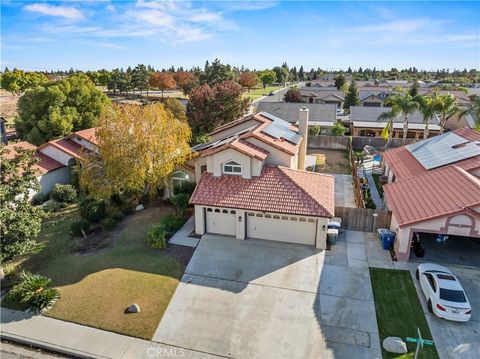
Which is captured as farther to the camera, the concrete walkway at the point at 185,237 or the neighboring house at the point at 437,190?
the concrete walkway at the point at 185,237

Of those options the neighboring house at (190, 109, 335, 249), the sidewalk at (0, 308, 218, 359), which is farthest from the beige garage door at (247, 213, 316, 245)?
the sidewalk at (0, 308, 218, 359)

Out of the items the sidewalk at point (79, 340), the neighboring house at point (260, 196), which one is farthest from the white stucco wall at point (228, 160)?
the sidewalk at point (79, 340)

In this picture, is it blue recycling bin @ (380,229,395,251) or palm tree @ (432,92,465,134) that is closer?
blue recycling bin @ (380,229,395,251)

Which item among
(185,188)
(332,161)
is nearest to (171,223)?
(185,188)

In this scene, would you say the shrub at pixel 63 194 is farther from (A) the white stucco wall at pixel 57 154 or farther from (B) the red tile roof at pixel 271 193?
(B) the red tile roof at pixel 271 193

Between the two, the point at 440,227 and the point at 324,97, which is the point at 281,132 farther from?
the point at 324,97

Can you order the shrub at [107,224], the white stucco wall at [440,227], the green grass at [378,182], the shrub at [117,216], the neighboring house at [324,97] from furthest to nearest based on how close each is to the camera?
the neighboring house at [324,97], the green grass at [378,182], the shrub at [117,216], the shrub at [107,224], the white stucco wall at [440,227]

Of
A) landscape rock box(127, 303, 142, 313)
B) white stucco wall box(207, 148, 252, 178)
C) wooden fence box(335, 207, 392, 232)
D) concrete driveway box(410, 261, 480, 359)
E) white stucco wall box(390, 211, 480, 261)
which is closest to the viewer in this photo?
concrete driveway box(410, 261, 480, 359)

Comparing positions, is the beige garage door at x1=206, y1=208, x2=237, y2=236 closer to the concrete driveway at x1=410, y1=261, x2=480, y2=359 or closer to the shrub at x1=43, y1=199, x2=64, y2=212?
the concrete driveway at x1=410, y1=261, x2=480, y2=359
